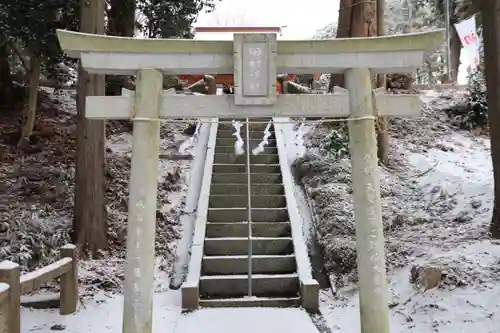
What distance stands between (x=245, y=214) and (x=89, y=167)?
8.63ft

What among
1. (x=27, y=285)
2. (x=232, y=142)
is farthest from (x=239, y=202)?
(x=27, y=285)

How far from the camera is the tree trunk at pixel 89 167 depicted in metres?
7.53

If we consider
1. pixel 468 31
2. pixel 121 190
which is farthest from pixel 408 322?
pixel 468 31

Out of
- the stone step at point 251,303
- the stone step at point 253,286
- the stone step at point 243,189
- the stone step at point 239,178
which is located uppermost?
the stone step at point 239,178

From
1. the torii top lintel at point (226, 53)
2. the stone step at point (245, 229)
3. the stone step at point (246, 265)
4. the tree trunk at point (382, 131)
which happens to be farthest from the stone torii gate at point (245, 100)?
the tree trunk at point (382, 131)

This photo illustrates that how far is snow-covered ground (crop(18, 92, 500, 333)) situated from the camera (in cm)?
566

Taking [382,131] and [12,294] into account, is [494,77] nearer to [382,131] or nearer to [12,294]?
[382,131]

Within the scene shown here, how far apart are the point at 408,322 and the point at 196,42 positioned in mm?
3931

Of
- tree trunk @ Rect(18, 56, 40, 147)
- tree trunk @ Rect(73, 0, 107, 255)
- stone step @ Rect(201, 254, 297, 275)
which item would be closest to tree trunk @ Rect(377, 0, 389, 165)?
stone step @ Rect(201, 254, 297, 275)

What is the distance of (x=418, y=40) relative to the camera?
467cm

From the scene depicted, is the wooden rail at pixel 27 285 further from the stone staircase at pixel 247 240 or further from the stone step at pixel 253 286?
the stone step at pixel 253 286

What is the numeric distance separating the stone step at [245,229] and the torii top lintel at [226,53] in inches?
153

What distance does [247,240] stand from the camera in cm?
765

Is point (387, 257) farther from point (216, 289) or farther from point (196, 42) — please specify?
point (196, 42)
